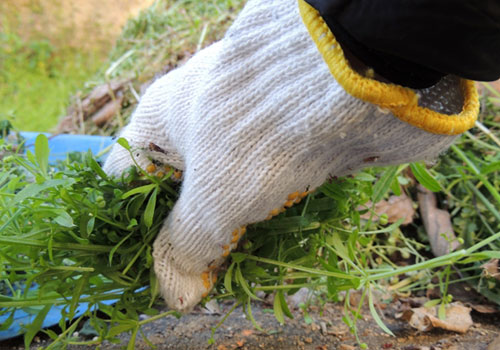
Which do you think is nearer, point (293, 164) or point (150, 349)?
point (293, 164)

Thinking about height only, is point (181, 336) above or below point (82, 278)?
below

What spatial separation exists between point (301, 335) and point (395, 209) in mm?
490

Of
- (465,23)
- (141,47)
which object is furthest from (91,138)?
(465,23)

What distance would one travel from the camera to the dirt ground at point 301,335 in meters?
1.07

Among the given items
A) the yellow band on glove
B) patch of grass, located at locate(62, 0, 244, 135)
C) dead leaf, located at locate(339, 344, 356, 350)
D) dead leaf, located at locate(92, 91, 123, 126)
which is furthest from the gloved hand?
dead leaf, located at locate(92, 91, 123, 126)

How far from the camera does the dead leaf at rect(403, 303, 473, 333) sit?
44.7 inches

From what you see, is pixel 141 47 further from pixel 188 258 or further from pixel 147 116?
pixel 188 258

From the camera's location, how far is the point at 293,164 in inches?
30.9

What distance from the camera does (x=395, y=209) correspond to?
56.9 inches

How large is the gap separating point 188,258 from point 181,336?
28cm

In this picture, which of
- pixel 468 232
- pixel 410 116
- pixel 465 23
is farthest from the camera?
pixel 468 232

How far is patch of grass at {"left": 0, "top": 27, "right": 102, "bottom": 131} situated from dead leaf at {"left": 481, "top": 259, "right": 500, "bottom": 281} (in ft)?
7.63

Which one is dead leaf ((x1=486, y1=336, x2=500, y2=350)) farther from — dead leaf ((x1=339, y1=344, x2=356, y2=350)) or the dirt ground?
dead leaf ((x1=339, y1=344, x2=356, y2=350))

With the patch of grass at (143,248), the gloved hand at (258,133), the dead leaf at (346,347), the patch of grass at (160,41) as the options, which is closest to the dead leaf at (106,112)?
the patch of grass at (160,41)
